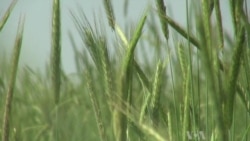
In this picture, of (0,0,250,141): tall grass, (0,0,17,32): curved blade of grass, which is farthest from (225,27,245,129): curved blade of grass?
(0,0,17,32): curved blade of grass

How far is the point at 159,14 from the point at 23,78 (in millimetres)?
1154

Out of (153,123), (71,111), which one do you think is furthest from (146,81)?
(71,111)

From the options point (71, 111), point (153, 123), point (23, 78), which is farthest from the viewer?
point (71, 111)

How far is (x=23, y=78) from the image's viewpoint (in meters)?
1.68

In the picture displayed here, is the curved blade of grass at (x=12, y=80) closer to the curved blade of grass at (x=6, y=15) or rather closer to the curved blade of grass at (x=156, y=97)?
the curved blade of grass at (x=6, y=15)

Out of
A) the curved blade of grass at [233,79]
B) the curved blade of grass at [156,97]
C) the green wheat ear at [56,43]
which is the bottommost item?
the curved blade of grass at [156,97]

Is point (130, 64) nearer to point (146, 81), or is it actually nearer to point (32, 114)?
point (146, 81)

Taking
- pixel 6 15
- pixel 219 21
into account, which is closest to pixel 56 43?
pixel 6 15

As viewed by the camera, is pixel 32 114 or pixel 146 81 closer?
pixel 146 81

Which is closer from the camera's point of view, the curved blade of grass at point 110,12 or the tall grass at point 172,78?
the tall grass at point 172,78

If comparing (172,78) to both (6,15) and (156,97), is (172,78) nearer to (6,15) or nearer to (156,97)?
(156,97)

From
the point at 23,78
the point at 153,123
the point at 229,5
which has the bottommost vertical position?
the point at 23,78

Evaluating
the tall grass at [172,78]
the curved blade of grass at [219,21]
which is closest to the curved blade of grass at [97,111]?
the tall grass at [172,78]

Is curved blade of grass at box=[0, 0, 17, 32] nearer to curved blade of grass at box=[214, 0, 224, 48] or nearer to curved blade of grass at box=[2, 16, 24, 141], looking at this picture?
curved blade of grass at box=[2, 16, 24, 141]
